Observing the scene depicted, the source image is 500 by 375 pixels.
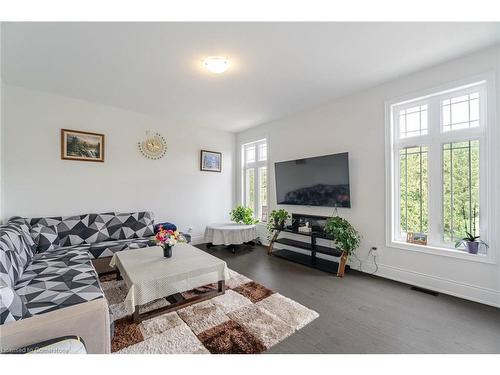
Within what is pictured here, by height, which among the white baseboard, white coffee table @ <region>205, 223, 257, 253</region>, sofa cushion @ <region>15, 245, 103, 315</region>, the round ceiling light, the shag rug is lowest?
the shag rug

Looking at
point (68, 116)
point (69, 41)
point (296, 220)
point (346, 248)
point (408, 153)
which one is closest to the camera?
point (69, 41)

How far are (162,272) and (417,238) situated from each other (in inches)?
122

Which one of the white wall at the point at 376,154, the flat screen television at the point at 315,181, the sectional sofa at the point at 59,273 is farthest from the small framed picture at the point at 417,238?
the sectional sofa at the point at 59,273

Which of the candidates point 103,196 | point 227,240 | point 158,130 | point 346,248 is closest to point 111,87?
point 158,130

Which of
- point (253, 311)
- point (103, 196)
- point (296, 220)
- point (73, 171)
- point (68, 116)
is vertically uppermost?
point (68, 116)

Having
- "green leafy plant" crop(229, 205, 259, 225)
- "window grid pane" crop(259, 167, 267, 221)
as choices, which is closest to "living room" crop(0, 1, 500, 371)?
"green leafy plant" crop(229, 205, 259, 225)

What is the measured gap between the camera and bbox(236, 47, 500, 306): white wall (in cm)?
235

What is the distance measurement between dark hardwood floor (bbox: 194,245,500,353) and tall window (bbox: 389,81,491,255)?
0.74 meters

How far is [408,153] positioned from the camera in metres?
2.93

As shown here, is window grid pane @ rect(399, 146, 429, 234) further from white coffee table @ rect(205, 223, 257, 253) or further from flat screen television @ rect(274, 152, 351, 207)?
white coffee table @ rect(205, 223, 257, 253)

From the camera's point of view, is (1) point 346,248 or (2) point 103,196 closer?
(1) point 346,248

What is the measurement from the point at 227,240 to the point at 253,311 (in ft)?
7.02

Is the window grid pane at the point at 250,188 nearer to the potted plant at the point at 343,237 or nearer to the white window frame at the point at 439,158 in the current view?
the potted plant at the point at 343,237

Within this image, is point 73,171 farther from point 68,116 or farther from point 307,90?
point 307,90
